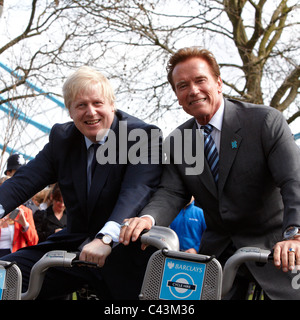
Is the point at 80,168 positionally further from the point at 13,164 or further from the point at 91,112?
the point at 13,164

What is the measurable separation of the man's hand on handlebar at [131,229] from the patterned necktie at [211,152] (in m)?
0.56

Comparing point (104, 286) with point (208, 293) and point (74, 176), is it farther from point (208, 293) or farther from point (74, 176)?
point (208, 293)

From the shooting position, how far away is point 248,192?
2.76 m

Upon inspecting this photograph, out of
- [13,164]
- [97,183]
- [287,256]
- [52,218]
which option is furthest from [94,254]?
[13,164]

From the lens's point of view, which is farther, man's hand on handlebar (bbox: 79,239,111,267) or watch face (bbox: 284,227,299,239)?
man's hand on handlebar (bbox: 79,239,111,267)

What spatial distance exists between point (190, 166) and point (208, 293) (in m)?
0.95

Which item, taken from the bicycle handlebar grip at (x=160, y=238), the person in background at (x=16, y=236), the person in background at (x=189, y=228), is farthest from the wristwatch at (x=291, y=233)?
the person in background at (x=16, y=236)

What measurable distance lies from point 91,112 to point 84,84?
6.6 inches

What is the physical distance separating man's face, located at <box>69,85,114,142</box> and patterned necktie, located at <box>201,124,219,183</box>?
585mm

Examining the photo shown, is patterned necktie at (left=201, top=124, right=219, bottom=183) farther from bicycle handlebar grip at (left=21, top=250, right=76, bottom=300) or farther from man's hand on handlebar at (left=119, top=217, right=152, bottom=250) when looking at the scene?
bicycle handlebar grip at (left=21, top=250, right=76, bottom=300)

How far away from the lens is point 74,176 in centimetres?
308

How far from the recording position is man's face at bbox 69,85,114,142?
9.93ft

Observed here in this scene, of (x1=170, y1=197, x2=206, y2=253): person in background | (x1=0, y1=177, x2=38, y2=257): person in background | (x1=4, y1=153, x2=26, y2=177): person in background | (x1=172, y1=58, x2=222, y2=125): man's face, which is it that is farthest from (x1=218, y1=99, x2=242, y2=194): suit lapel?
(x1=4, y1=153, x2=26, y2=177): person in background
